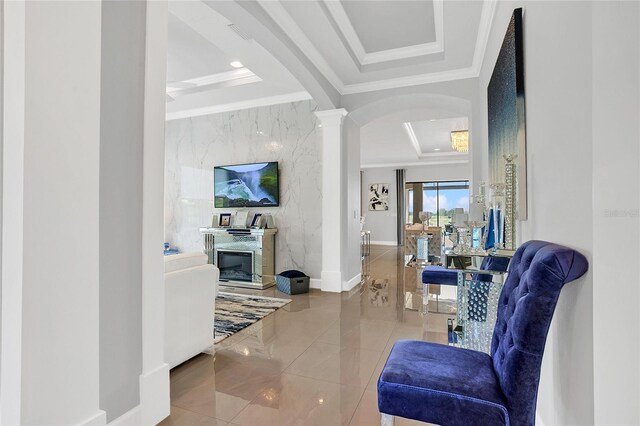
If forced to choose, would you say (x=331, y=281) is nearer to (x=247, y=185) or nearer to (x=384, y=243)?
(x=247, y=185)

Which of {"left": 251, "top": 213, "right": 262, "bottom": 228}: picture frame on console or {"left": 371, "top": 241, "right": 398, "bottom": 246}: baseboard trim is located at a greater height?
{"left": 251, "top": 213, "right": 262, "bottom": 228}: picture frame on console

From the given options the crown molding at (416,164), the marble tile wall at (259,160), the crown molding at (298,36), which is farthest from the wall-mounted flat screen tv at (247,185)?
the crown molding at (416,164)

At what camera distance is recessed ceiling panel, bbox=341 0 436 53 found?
9.50 ft

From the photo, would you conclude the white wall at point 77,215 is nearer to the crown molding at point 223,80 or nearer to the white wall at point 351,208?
the crown molding at point 223,80

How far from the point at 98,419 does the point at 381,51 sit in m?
3.98

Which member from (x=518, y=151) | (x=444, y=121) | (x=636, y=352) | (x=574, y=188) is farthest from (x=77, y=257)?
(x=444, y=121)

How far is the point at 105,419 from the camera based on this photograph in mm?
1401

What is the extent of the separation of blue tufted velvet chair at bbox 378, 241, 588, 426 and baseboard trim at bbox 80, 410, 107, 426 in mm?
1195

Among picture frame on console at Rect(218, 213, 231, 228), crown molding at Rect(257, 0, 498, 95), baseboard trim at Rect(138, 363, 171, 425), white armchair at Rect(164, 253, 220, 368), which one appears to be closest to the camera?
baseboard trim at Rect(138, 363, 171, 425)

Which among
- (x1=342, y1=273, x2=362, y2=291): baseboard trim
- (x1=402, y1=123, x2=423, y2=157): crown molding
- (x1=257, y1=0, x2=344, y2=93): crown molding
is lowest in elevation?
(x1=342, y1=273, x2=362, y2=291): baseboard trim

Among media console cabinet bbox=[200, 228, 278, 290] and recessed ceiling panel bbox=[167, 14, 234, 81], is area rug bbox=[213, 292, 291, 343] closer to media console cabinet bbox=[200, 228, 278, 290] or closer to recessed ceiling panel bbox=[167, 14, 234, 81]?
media console cabinet bbox=[200, 228, 278, 290]

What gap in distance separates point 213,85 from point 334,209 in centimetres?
255

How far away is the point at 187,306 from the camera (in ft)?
7.55

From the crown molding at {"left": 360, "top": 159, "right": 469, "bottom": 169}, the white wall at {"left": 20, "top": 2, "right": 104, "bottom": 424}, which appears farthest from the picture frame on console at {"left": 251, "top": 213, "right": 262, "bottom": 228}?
the crown molding at {"left": 360, "top": 159, "right": 469, "bottom": 169}
